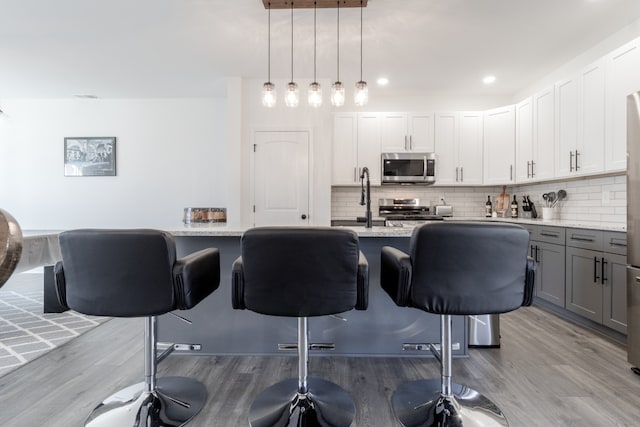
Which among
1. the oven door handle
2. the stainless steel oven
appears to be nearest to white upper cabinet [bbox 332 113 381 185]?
the stainless steel oven

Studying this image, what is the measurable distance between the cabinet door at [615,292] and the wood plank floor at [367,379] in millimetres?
188

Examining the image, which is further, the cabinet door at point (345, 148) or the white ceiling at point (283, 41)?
the cabinet door at point (345, 148)

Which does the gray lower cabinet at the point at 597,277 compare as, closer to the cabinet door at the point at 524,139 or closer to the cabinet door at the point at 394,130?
the cabinet door at the point at 524,139

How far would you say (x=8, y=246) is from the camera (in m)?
0.95

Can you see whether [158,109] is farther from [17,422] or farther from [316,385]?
[316,385]

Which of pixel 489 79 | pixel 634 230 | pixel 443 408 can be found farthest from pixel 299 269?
pixel 489 79

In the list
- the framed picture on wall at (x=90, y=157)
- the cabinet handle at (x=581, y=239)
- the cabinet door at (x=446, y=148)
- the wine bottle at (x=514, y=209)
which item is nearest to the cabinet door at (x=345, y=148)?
the cabinet door at (x=446, y=148)

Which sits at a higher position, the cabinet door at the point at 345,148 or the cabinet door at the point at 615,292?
the cabinet door at the point at 345,148

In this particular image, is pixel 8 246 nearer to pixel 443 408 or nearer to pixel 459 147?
pixel 443 408

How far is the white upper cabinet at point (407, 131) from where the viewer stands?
445cm

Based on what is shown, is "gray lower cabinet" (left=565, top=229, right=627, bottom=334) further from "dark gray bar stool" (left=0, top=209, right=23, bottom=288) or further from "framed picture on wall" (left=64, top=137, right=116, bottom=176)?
"framed picture on wall" (left=64, top=137, right=116, bottom=176)

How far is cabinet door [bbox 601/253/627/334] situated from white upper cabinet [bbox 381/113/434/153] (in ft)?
8.12

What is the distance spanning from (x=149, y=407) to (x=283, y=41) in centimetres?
316

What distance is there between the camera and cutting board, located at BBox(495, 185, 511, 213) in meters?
4.60
